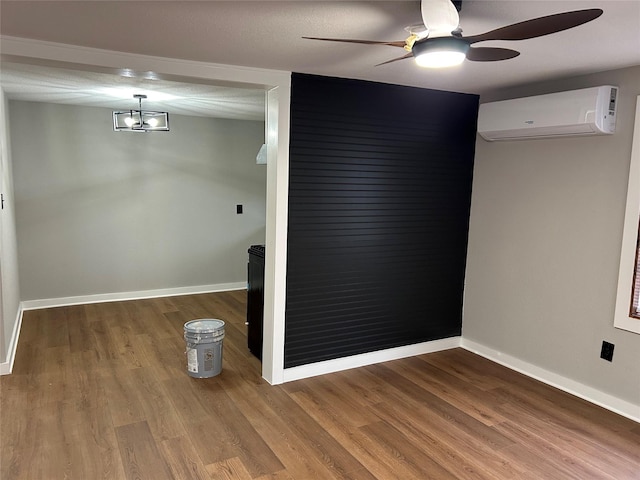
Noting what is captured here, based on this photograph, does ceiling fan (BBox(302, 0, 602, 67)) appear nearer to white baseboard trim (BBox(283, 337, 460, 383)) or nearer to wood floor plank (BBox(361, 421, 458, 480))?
wood floor plank (BBox(361, 421, 458, 480))

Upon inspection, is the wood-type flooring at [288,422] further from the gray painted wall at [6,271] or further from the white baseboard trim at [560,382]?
the gray painted wall at [6,271]

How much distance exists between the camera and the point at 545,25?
5.24 feet

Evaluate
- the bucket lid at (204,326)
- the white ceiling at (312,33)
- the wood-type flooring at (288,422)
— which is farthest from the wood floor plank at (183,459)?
the white ceiling at (312,33)

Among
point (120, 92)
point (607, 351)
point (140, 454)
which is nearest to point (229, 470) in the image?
point (140, 454)

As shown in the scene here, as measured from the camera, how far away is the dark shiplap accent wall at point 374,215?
338cm

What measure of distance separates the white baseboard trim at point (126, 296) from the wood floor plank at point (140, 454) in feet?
9.86

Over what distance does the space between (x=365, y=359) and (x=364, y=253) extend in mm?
874

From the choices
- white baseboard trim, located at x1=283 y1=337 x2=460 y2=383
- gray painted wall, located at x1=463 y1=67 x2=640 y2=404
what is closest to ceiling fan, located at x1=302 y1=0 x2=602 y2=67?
gray painted wall, located at x1=463 y1=67 x2=640 y2=404

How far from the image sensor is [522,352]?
374 centimetres

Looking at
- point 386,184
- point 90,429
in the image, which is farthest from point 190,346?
point 386,184

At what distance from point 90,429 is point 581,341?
3273mm

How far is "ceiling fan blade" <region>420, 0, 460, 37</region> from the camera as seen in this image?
1683 millimetres

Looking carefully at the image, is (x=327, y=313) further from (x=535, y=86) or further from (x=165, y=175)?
(x=165, y=175)

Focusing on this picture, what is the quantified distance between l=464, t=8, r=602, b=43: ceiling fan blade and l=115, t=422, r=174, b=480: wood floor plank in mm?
2454
